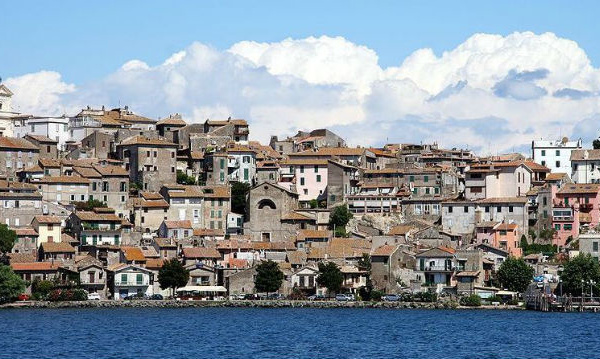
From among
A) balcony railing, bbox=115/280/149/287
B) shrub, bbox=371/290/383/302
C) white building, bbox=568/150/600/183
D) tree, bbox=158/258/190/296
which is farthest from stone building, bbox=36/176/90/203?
white building, bbox=568/150/600/183

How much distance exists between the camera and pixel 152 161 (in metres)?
116

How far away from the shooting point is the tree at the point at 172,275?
3824 inches

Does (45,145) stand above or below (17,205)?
above

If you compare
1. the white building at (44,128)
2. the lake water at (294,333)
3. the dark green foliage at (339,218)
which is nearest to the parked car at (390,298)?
the lake water at (294,333)

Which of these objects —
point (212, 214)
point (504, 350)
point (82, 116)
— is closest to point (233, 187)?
point (212, 214)

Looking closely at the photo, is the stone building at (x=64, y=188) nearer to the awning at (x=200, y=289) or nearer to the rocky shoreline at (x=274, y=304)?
the rocky shoreline at (x=274, y=304)

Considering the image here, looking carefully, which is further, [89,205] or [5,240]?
[89,205]

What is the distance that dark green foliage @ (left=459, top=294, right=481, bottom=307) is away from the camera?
96.5m

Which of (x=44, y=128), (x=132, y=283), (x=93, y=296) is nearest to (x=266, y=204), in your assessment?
(x=132, y=283)

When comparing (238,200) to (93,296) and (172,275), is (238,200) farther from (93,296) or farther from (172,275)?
(93,296)

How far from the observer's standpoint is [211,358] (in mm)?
66000

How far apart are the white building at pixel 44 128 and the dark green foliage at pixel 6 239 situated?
101ft

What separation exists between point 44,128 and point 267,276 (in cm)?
3998

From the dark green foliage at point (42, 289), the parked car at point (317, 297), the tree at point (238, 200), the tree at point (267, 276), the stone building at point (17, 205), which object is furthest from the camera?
the tree at point (238, 200)
